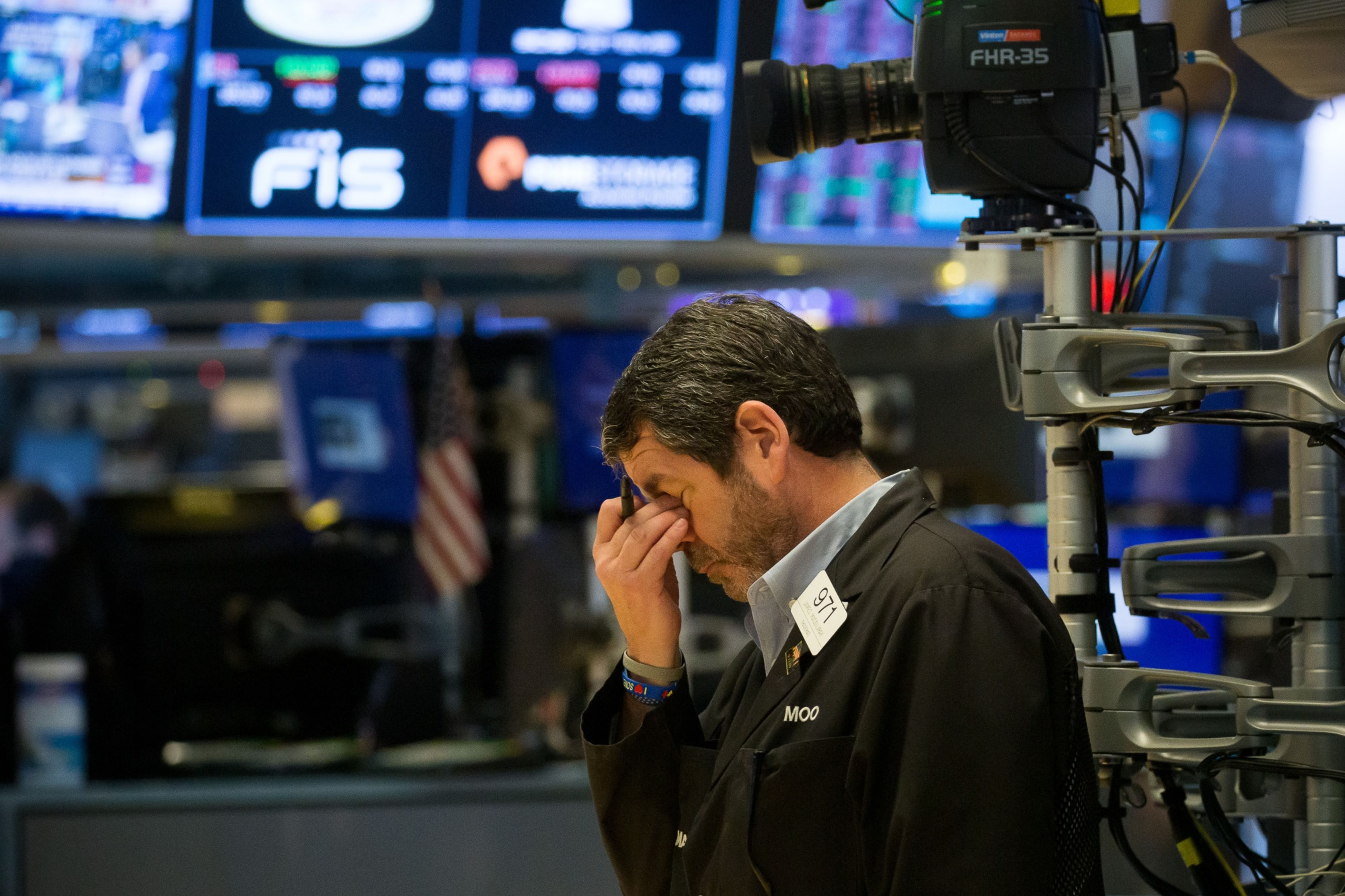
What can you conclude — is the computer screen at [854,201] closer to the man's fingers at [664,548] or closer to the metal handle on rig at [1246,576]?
the metal handle on rig at [1246,576]

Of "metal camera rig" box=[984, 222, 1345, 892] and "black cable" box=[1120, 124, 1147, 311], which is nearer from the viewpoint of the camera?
"metal camera rig" box=[984, 222, 1345, 892]

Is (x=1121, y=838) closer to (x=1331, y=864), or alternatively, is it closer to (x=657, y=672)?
(x=1331, y=864)

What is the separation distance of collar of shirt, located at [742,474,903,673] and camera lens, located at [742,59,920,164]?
2.19 feet

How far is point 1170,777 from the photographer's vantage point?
1872 millimetres

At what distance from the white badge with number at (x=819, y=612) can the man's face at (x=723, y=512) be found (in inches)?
2.9

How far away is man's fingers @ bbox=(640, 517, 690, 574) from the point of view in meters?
1.65

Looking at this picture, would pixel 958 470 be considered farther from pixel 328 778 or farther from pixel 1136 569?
pixel 1136 569

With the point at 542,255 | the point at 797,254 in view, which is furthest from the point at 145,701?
the point at 797,254

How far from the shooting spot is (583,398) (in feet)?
14.3

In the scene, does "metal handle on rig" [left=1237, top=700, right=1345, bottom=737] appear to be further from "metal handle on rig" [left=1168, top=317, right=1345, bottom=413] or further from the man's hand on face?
the man's hand on face

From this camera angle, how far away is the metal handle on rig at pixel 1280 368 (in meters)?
1.66

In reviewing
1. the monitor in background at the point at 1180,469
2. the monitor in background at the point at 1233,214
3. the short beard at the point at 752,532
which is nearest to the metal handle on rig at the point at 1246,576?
the short beard at the point at 752,532

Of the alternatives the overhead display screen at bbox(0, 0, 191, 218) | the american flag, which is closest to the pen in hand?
the overhead display screen at bbox(0, 0, 191, 218)

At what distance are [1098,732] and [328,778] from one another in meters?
2.39
